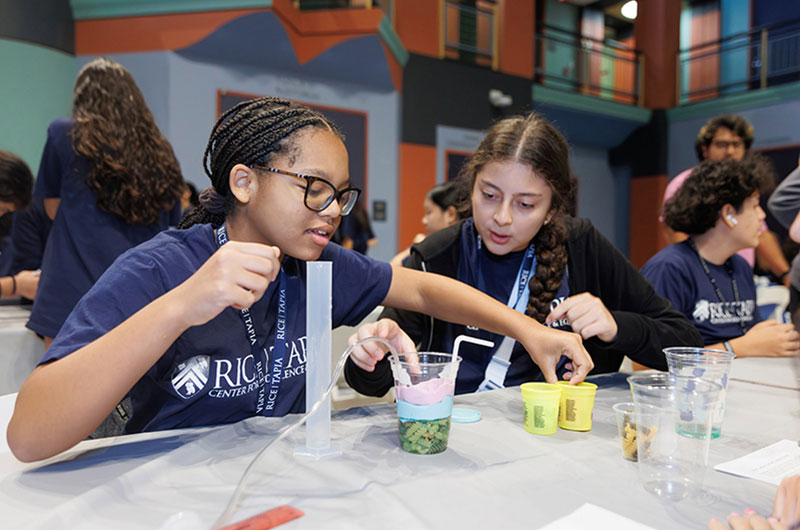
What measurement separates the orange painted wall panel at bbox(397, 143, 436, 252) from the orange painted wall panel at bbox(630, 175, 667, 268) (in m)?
5.52

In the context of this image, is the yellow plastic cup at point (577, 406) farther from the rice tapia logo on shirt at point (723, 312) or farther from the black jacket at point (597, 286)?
the rice tapia logo on shirt at point (723, 312)

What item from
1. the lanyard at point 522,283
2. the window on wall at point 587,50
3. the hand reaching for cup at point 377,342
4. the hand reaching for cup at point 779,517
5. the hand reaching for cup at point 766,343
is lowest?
the hand reaching for cup at point 779,517

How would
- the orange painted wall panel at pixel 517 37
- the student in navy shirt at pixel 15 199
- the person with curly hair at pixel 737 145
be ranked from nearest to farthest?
the student in navy shirt at pixel 15 199, the person with curly hair at pixel 737 145, the orange painted wall panel at pixel 517 37

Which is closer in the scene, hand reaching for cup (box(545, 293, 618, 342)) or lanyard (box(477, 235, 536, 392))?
hand reaching for cup (box(545, 293, 618, 342))

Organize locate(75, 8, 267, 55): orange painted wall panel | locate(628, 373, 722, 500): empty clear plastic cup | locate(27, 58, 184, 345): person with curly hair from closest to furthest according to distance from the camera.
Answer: locate(628, 373, 722, 500): empty clear plastic cup
locate(27, 58, 184, 345): person with curly hair
locate(75, 8, 267, 55): orange painted wall panel

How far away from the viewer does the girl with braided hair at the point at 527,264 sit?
5.80 feet

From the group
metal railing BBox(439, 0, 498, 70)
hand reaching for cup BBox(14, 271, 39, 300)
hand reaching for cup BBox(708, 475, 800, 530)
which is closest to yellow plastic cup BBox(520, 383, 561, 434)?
hand reaching for cup BBox(708, 475, 800, 530)

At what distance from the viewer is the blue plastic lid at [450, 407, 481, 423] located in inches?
51.0

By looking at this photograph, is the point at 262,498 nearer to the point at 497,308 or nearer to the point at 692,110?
the point at 497,308

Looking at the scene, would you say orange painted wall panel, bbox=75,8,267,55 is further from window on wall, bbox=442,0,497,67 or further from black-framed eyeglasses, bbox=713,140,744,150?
black-framed eyeglasses, bbox=713,140,744,150

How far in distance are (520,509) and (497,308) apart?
0.73m

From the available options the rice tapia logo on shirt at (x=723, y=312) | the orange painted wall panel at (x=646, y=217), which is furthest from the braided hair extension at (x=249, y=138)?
the orange painted wall panel at (x=646, y=217)

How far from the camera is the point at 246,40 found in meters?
5.50

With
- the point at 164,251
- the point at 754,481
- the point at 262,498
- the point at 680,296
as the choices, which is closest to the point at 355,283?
the point at 164,251
